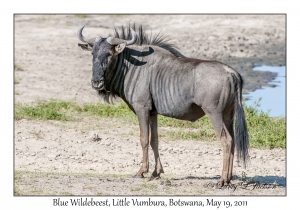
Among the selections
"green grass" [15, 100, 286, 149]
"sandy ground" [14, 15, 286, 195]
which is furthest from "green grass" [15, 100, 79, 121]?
"sandy ground" [14, 15, 286, 195]

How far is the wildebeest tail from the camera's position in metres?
8.30

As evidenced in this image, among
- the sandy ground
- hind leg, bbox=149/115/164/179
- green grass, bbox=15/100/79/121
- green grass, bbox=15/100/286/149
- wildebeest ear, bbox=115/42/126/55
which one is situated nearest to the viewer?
the sandy ground

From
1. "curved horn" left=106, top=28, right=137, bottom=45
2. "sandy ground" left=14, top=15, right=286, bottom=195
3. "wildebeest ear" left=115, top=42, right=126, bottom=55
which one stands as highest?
"curved horn" left=106, top=28, right=137, bottom=45

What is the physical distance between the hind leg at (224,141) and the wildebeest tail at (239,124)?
0.36 feet

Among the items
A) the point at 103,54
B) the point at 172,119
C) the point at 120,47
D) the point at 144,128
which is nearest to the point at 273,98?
the point at 172,119

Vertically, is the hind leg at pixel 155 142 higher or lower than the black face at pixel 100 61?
lower

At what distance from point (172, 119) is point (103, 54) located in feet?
12.0

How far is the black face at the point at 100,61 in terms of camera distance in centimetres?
855

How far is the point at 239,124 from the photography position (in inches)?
329

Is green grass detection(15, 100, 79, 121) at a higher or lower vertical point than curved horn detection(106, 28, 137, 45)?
lower

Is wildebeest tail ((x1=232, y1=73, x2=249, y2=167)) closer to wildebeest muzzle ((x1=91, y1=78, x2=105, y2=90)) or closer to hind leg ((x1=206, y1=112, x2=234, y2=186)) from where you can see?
hind leg ((x1=206, y1=112, x2=234, y2=186))

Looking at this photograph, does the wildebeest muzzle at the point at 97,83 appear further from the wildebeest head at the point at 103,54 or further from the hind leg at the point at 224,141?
the hind leg at the point at 224,141

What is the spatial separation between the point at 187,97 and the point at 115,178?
4.60 feet

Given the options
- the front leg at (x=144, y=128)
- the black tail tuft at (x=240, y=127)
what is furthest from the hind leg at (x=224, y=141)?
the front leg at (x=144, y=128)
